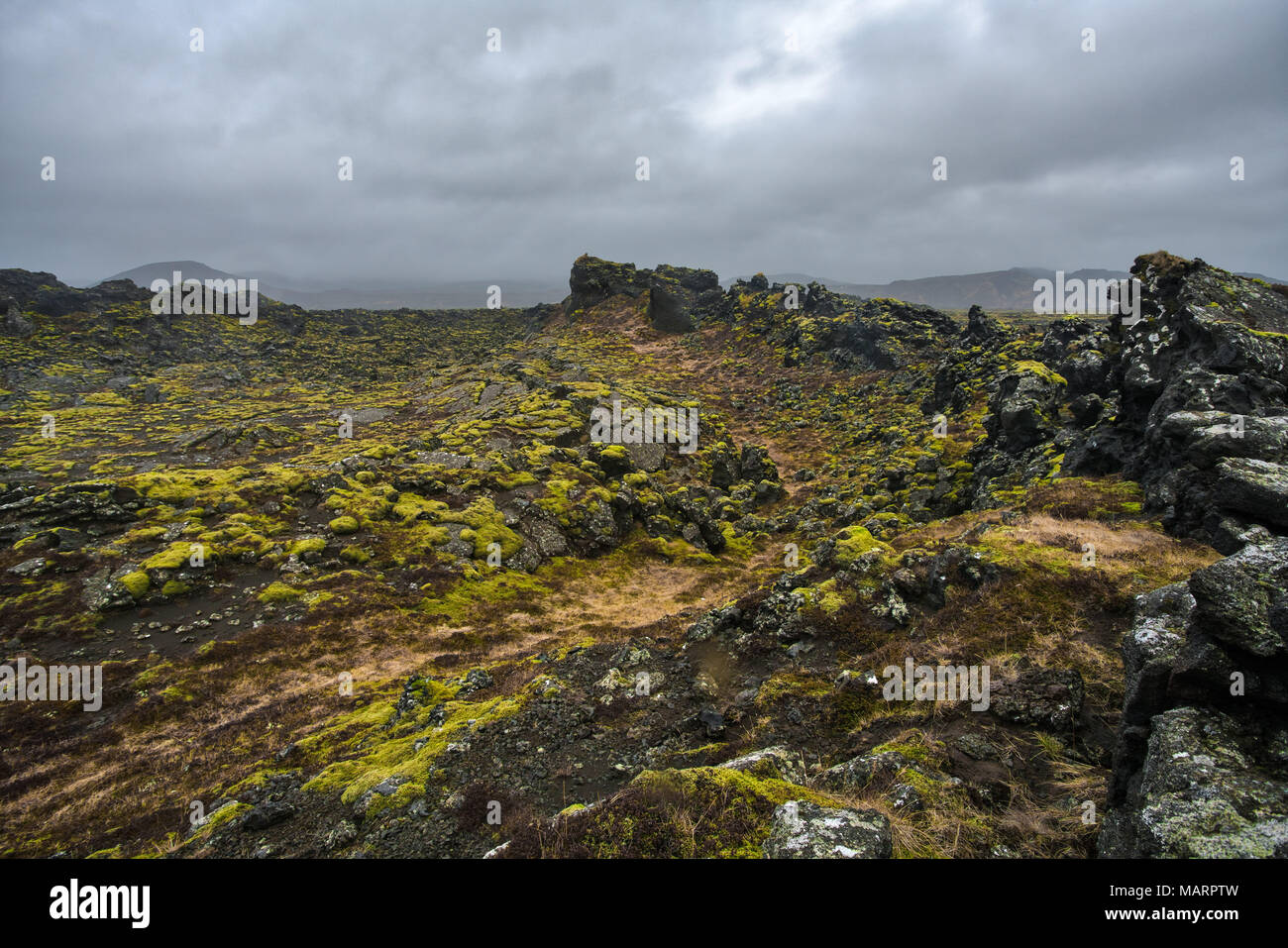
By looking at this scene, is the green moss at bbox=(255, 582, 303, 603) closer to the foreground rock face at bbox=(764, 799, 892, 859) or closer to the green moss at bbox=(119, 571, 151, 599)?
the green moss at bbox=(119, 571, 151, 599)

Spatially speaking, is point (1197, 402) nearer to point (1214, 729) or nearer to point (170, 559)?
point (1214, 729)

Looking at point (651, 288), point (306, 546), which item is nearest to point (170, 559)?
point (306, 546)

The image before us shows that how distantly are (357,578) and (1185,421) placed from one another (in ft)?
117

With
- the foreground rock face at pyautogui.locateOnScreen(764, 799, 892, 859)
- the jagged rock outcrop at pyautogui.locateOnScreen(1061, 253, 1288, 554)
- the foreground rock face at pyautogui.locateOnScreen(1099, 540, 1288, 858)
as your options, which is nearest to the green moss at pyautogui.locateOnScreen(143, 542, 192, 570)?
the foreground rock face at pyautogui.locateOnScreen(764, 799, 892, 859)

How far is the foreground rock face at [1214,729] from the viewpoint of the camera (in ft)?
17.1

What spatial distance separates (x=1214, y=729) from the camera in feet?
20.0

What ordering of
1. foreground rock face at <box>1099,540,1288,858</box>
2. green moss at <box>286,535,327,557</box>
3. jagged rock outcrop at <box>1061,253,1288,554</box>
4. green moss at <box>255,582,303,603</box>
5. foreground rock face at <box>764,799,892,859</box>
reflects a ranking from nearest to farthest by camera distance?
foreground rock face at <box>1099,540,1288,858</box> < foreground rock face at <box>764,799,892,859</box> < jagged rock outcrop at <box>1061,253,1288,554</box> < green moss at <box>255,582,303,603</box> < green moss at <box>286,535,327,557</box>

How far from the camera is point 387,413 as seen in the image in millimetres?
67875

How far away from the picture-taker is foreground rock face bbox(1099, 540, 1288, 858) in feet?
17.1

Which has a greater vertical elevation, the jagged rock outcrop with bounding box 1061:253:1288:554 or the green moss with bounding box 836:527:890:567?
the jagged rock outcrop with bounding box 1061:253:1288:554

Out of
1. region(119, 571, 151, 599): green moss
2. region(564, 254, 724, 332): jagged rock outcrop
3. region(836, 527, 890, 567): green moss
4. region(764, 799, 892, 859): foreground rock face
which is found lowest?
region(119, 571, 151, 599): green moss

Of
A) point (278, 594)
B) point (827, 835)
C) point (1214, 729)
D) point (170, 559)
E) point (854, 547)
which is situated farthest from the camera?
point (170, 559)
